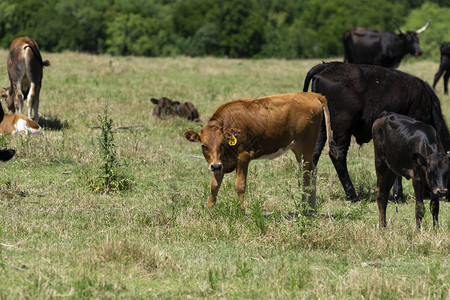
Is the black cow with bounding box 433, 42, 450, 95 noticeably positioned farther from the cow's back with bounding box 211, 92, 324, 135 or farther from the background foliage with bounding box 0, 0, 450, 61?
the background foliage with bounding box 0, 0, 450, 61

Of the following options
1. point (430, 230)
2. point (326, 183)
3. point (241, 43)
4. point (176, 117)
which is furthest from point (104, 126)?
point (241, 43)

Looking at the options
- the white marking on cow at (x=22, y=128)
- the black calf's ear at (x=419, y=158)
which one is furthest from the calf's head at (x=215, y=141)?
the white marking on cow at (x=22, y=128)

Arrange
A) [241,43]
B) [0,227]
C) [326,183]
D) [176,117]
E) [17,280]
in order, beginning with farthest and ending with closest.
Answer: [241,43] → [176,117] → [326,183] → [0,227] → [17,280]

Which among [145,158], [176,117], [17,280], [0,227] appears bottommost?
[176,117]

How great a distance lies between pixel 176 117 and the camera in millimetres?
15859

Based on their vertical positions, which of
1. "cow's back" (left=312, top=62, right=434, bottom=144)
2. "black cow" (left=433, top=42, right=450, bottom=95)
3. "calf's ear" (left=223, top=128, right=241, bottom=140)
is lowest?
"black cow" (left=433, top=42, right=450, bottom=95)

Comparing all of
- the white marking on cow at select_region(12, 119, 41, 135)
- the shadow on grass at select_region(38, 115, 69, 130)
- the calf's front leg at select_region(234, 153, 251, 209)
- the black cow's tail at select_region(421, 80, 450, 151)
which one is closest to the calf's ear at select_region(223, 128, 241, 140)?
the calf's front leg at select_region(234, 153, 251, 209)

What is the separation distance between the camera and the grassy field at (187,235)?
5785mm

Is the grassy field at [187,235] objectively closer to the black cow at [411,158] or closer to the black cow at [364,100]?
the black cow at [411,158]

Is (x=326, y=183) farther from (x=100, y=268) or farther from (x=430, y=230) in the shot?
(x=100, y=268)

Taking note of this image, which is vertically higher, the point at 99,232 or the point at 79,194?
the point at 99,232

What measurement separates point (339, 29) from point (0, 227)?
78.6 metres

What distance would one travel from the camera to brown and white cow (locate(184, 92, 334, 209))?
8023 mm

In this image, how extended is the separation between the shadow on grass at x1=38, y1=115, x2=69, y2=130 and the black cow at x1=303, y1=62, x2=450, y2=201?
6308 millimetres
